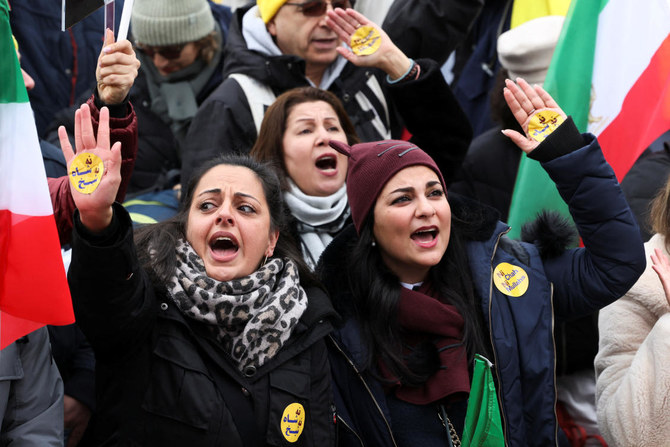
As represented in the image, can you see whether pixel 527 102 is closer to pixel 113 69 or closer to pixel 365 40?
pixel 365 40

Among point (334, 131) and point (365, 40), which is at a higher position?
point (365, 40)

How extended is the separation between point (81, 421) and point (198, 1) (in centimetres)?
235

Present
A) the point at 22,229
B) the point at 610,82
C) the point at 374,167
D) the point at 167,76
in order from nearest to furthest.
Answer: the point at 22,229
the point at 374,167
the point at 610,82
the point at 167,76

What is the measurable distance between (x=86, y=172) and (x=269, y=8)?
209cm

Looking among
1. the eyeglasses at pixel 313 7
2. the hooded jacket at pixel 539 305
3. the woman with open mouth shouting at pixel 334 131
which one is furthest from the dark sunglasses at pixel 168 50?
the hooded jacket at pixel 539 305

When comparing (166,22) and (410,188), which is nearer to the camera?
(410,188)

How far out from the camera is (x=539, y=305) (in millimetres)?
3402

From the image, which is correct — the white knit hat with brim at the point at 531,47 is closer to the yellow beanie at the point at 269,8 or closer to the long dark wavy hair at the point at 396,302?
the yellow beanie at the point at 269,8

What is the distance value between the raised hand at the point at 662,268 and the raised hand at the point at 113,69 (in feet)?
6.10

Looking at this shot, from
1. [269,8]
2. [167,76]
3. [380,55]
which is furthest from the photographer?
[167,76]

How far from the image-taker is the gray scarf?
3971 mm

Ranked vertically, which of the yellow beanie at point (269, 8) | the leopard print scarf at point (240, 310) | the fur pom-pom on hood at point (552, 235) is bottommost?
the leopard print scarf at point (240, 310)

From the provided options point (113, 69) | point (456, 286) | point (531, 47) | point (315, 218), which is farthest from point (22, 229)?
point (531, 47)

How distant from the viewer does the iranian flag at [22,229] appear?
2863mm
